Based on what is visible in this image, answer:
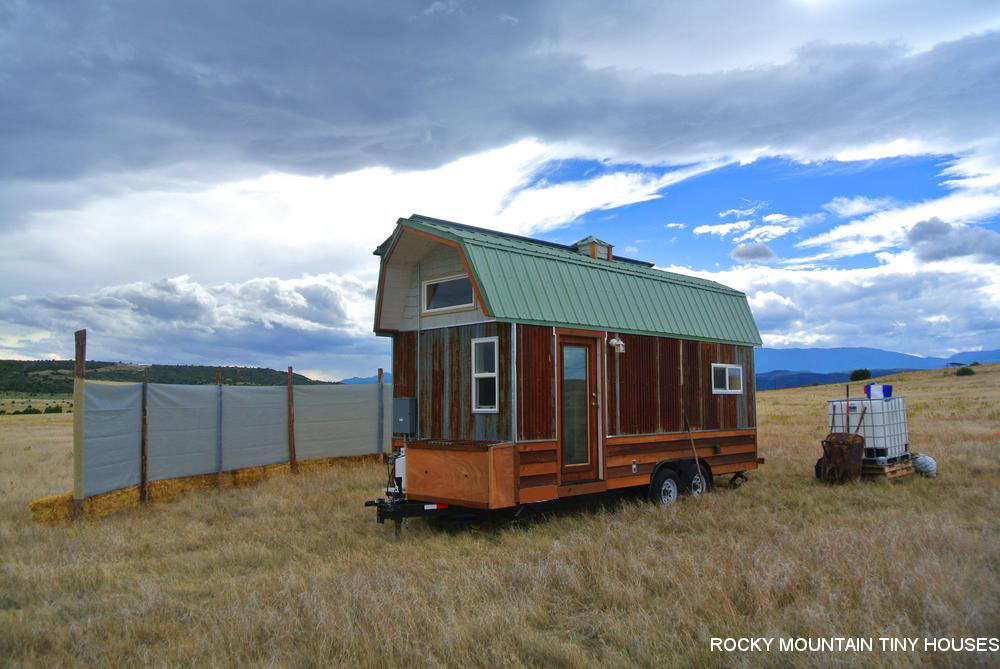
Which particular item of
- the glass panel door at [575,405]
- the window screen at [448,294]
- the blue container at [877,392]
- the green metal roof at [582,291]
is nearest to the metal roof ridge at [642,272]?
the green metal roof at [582,291]

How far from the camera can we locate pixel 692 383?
12805mm

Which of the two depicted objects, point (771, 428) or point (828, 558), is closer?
point (828, 558)

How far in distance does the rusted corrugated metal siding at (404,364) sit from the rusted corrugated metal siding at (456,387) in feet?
0.74

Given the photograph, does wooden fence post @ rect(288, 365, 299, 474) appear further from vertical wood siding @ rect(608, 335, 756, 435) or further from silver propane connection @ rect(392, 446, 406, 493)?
vertical wood siding @ rect(608, 335, 756, 435)

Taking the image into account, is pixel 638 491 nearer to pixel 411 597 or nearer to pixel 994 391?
pixel 411 597

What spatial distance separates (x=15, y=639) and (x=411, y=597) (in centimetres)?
319

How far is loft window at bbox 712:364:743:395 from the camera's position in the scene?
13422 millimetres

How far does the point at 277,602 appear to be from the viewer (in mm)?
6414

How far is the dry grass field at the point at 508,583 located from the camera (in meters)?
5.22

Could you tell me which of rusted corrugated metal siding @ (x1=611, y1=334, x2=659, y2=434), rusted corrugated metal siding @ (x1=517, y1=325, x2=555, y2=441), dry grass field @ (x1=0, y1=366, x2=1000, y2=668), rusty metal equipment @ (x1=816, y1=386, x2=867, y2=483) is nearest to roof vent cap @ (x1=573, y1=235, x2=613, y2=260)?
rusted corrugated metal siding @ (x1=611, y1=334, x2=659, y2=434)

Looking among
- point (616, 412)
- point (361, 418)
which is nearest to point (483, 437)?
point (616, 412)

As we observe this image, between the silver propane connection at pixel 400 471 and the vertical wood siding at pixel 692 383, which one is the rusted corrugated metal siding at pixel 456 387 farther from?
the vertical wood siding at pixel 692 383

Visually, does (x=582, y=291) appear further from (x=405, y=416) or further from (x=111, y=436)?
(x=111, y=436)

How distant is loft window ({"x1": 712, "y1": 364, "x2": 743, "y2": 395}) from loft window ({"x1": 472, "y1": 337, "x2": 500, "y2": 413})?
5.27m
